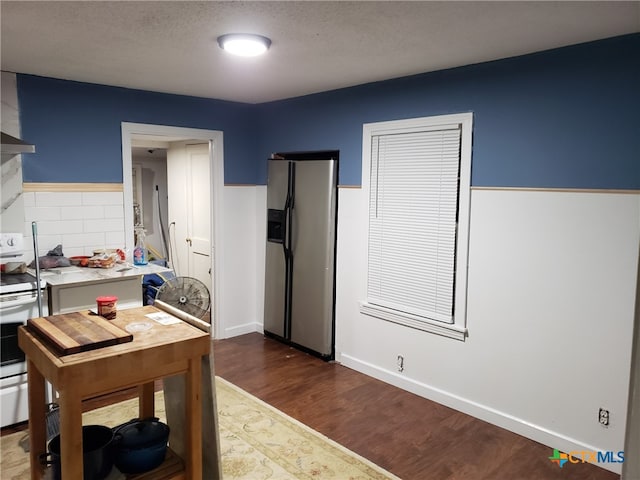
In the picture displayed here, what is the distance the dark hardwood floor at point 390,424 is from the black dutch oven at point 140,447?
4.34 feet

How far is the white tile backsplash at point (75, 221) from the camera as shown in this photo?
365cm

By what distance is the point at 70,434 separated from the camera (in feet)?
5.30

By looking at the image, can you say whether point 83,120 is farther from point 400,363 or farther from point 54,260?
point 400,363

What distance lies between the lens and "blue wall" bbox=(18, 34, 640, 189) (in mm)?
2592

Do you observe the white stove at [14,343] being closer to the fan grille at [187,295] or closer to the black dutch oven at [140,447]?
the fan grille at [187,295]

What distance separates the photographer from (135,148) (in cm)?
654

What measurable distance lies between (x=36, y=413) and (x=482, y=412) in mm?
2607

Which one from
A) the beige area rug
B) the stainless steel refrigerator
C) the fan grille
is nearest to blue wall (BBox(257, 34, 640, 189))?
the stainless steel refrigerator

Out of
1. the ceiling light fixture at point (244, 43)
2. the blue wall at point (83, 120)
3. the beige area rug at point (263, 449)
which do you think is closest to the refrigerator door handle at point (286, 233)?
the blue wall at point (83, 120)

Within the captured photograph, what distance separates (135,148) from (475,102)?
4.85 metres

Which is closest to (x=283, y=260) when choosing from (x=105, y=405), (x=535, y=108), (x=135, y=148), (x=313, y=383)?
(x=313, y=383)

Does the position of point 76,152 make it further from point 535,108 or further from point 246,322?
point 535,108

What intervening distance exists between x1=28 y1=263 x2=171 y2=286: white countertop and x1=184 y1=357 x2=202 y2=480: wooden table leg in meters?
1.77

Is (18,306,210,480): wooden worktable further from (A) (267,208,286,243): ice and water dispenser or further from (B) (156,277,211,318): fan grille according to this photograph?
(A) (267,208,286,243): ice and water dispenser
